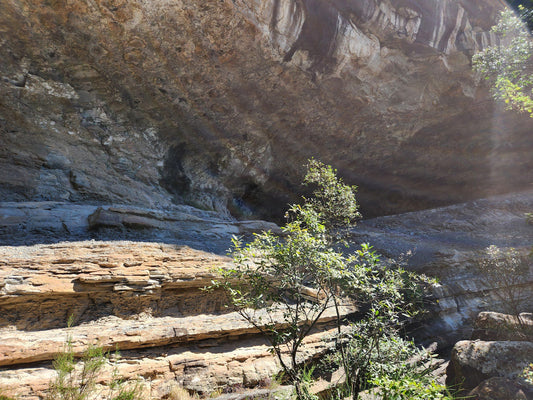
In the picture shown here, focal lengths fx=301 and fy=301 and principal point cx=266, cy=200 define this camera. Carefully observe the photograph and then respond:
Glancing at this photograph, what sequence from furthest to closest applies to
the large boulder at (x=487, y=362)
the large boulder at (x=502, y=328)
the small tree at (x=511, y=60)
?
the large boulder at (x=502, y=328), the small tree at (x=511, y=60), the large boulder at (x=487, y=362)

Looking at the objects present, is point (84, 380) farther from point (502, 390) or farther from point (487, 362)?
point (487, 362)

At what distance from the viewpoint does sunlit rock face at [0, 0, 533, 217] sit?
9.68 meters

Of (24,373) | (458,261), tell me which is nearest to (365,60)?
(458,261)

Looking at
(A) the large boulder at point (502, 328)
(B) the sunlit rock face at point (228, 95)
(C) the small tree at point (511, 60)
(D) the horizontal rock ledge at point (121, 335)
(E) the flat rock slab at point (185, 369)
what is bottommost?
(A) the large boulder at point (502, 328)

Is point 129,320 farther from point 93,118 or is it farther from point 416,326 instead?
point 93,118

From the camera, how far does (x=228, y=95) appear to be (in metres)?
12.6

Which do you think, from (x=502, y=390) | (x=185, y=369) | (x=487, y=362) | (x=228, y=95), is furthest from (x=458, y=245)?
(x=185, y=369)

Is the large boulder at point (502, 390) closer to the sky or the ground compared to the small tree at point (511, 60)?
closer to the ground

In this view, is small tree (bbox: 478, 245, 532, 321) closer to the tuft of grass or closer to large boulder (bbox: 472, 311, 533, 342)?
large boulder (bbox: 472, 311, 533, 342)

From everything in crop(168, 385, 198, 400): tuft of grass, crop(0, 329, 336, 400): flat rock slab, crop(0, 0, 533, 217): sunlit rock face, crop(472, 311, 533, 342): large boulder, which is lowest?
crop(472, 311, 533, 342): large boulder

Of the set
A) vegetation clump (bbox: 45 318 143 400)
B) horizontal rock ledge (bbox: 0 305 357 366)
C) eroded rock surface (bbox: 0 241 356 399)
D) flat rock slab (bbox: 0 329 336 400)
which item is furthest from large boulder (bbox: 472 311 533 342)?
vegetation clump (bbox: 45 318 143 400)

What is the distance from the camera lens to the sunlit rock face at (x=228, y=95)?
31.8ft

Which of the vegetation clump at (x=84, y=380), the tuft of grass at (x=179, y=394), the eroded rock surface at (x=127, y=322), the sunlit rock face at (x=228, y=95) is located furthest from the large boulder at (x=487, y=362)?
the sunlit rock face at (x=228, y=95)

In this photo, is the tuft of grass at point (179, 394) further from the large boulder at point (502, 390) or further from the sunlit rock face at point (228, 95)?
the sunlit rock face at point (228, 95)
